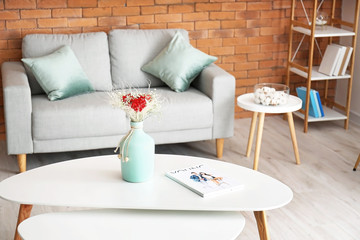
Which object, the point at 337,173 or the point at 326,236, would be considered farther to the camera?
the point at 337,173

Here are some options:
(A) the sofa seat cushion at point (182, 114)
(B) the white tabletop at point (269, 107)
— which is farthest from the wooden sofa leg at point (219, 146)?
(B) the white tabletop at point (269, 107)

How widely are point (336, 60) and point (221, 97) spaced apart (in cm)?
123

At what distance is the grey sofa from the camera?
364 cm

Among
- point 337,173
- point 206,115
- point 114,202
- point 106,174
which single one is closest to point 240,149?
point 206,115

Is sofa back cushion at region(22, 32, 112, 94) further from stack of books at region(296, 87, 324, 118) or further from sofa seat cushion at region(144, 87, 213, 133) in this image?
stack of books at region(296, 87, 324, 118)

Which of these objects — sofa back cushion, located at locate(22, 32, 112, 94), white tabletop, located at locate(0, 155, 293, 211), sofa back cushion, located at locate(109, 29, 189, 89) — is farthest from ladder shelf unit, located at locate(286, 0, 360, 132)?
white tabletop, located at locate(0, 155, 293, 211)

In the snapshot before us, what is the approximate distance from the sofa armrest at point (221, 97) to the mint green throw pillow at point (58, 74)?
892 millimetres

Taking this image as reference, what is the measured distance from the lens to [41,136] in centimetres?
365

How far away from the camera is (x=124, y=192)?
2.49 m

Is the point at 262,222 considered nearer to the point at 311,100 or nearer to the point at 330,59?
the point at 311,100

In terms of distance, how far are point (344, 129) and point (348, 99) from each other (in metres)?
0.25

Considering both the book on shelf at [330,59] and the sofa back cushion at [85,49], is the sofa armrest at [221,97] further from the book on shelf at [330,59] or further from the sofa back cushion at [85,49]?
the book on shelf at [330,59]

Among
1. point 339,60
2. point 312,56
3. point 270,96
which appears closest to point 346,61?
point 339,60

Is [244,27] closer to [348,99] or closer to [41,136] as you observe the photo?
[348,99]
